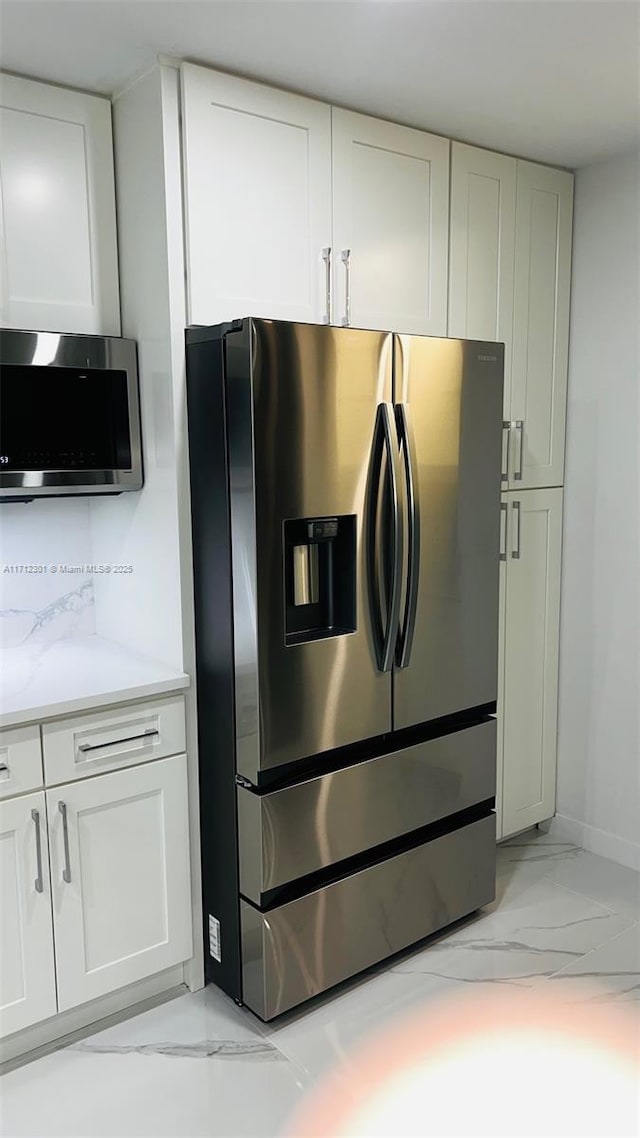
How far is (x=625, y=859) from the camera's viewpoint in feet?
10.1

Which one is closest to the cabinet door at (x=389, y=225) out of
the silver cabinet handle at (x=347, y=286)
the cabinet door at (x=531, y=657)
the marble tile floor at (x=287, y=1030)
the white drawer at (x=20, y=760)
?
the silver cabinet handle at (x=347, y=286)

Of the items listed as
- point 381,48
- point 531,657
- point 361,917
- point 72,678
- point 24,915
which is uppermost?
point 381,48

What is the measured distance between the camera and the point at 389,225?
250 centimetres

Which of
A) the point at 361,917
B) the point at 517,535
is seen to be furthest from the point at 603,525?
the point at 361,917

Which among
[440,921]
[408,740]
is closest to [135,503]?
[408,740]

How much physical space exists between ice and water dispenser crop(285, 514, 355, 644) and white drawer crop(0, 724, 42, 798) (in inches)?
25.7

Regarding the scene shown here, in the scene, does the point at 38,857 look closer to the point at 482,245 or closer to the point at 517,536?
the point at 517,536

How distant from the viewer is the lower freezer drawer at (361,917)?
7.18ft

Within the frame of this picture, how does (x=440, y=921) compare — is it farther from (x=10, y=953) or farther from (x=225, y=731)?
(x=10, y=953)

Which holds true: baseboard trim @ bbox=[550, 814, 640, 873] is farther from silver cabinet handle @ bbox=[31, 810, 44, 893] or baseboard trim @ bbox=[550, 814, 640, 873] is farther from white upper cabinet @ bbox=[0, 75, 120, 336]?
white upper cabinet @ bbox=[0, 75, 120, 336]

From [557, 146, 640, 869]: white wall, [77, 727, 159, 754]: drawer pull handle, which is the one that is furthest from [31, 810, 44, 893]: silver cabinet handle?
[557, 146, 640, 869]: white wall

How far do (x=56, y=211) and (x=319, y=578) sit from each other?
115 cm

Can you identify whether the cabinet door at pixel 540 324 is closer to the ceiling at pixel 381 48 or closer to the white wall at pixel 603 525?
the white wall at pixel 603 525

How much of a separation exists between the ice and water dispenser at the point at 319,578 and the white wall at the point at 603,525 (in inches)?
48.7
